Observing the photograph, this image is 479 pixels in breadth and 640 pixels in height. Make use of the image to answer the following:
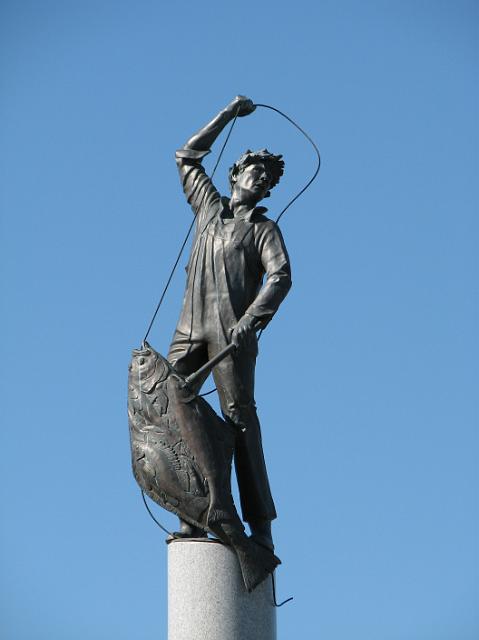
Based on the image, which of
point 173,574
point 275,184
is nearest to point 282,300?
point 275,184

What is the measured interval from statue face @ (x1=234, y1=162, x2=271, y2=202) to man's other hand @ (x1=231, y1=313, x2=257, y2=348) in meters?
1.32

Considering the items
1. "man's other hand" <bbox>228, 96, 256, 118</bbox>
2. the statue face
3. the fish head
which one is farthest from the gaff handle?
"man's other hand" <bbox>228, 96, 256, 118</bbox>

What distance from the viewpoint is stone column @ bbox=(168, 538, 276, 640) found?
407 inches

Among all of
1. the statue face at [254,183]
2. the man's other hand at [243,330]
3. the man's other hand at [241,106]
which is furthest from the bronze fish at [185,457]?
the man's other hand at [241,106]

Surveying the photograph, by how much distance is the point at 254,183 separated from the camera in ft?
38.5

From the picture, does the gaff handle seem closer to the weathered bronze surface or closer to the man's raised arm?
the weathered bronze surface

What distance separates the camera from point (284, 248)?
37.5 feet

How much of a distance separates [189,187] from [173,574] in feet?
11.7

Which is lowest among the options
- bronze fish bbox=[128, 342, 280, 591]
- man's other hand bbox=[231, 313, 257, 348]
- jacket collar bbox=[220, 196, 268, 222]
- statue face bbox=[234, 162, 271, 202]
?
bronze fish bbox=[128, 342, 280, 591]

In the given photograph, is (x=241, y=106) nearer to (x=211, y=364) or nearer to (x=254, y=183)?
(x=254, y=183)

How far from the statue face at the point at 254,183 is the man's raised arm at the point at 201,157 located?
0.29 meters

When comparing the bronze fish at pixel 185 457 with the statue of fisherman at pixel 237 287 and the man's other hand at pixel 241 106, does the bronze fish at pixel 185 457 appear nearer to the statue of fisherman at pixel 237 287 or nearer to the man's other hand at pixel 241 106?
the statue of fisherman at pixel 237 287

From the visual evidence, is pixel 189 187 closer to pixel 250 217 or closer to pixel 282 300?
pixel 250 217

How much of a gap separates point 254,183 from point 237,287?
101 cm
